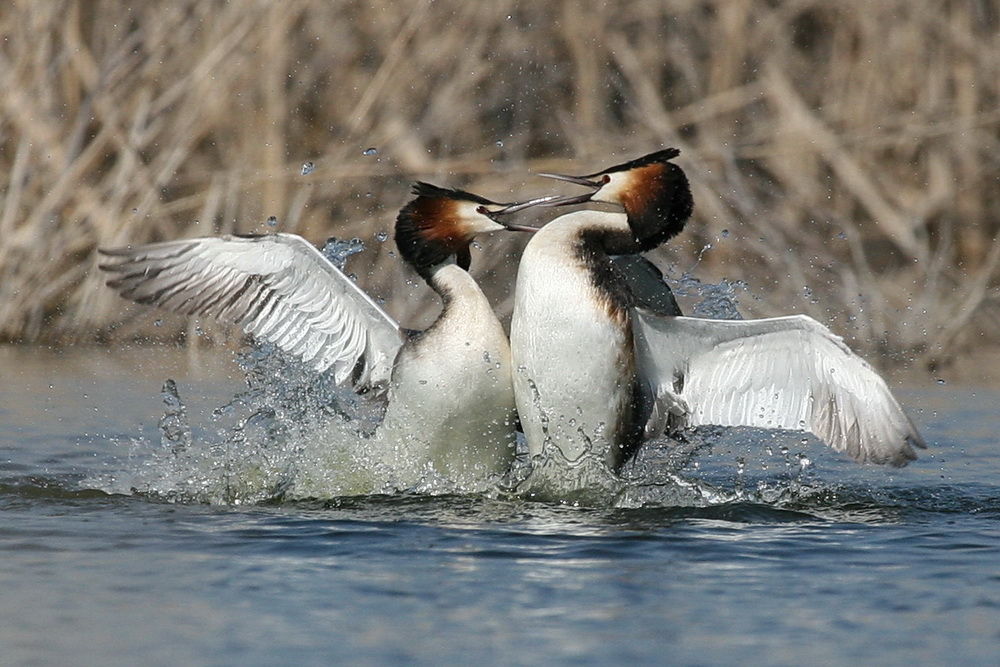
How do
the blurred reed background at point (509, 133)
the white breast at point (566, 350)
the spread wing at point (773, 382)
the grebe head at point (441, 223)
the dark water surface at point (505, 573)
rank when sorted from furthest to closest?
the blurred reed background at point (509, 133) < the grebe head at point (441, 223) < the spread wing at point (773, 382) < the white breast at point (566, 350) < the dark water surface at point (505, 573)

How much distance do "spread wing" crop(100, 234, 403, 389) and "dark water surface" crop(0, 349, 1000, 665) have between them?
771 mm

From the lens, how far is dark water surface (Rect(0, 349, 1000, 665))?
4.18 m

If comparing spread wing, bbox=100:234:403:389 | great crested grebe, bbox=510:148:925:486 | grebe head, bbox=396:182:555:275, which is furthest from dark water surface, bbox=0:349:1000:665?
grebe head, bbox=396:182:555:275

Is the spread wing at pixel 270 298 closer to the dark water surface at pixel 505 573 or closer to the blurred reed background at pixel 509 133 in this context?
the dark water surface at pixel 505 573

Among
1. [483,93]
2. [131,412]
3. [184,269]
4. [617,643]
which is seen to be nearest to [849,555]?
[617,643]

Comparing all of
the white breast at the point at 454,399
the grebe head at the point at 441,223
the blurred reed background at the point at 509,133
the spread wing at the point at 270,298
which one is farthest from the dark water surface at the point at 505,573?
the blurred reed background at the point at 509,133

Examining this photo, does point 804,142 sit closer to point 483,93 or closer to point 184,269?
point 483,93

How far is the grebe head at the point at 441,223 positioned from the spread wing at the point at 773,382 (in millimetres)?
717

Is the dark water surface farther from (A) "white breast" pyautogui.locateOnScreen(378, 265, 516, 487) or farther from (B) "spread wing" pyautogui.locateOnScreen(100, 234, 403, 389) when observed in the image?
(B) "spread wing" pyautogui.locateOnScreen(100, 234, 403, 389)

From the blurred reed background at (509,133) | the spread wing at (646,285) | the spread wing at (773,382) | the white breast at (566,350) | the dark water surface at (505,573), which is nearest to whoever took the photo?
the dark water surface at (505,573)

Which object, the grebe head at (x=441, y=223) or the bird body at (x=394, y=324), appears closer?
the bird body at (x=394, y=324)

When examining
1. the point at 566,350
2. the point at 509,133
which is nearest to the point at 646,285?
the point at 566,350

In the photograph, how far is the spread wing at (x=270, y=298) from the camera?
6578 mm

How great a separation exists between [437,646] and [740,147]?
24.9 ft
